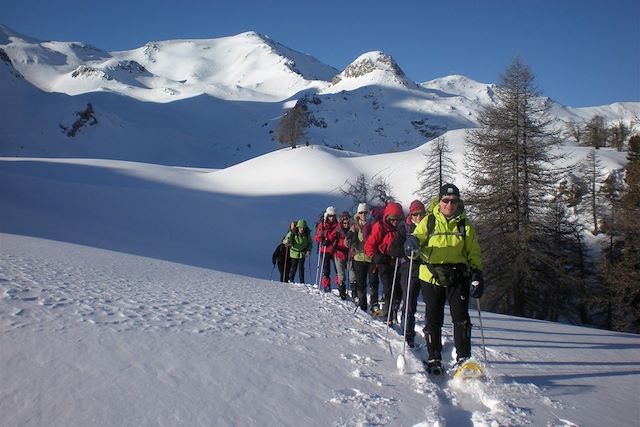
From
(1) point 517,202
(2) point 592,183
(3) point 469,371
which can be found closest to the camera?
(3) point 469,371

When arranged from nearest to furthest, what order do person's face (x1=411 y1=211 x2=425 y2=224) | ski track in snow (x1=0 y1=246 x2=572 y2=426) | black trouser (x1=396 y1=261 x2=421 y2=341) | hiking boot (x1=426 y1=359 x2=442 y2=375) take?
ski track in snow (x1=0 y1=246 x2=572 y2=426) → hiking boot (x1=426 y1=359 x2=442 y2=375) → black trouser (x1=396 y1=261 x2=421 y2=341) → person's face (x1=411 y1=211 x2=425 y2=224)

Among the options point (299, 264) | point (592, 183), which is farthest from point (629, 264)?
point (592, 183)

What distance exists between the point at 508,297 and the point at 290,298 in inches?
529

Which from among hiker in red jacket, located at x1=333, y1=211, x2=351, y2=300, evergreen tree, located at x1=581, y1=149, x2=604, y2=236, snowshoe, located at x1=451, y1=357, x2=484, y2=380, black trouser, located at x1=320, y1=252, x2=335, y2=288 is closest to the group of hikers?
snowshoe, located at x1=451, y1=357, x2=484, y2=380

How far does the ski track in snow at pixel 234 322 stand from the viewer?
3.47 meters

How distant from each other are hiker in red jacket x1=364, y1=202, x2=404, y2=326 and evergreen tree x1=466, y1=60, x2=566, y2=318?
1181cm

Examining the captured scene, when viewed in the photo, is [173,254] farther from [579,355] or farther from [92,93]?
[92,93]

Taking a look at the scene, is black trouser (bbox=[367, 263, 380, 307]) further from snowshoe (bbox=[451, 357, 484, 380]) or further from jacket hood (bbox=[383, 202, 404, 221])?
snowshoe (bbox=[451, 357, 484, 380])

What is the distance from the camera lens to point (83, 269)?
7.15 meters

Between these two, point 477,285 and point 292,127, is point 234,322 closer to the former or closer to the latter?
point 477,285

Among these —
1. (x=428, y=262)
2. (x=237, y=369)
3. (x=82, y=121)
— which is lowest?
(x=237, y=369)

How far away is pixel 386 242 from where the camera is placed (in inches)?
273

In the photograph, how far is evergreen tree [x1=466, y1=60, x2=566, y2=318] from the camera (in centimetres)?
1734

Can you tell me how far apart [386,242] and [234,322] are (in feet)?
9.53
